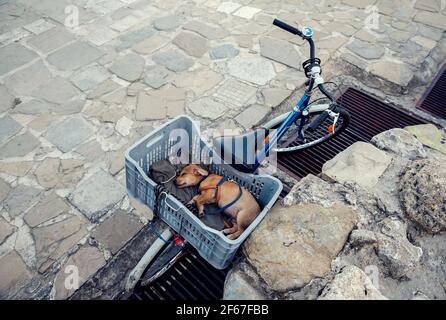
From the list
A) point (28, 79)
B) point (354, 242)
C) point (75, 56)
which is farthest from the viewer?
point (75, 56)

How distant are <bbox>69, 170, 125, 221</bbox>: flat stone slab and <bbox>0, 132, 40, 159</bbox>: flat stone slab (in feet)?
3.02

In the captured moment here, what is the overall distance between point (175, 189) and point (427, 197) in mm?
2122

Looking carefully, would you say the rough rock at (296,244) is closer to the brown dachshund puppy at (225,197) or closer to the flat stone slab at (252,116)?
the brown dachshund puppy at (225,197)

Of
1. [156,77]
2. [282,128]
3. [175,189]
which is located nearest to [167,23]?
[156,77]

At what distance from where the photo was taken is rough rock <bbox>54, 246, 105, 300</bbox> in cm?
311

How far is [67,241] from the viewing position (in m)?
3.46

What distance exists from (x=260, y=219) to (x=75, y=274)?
1980 mm

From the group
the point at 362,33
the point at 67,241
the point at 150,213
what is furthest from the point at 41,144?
the point at 362,33

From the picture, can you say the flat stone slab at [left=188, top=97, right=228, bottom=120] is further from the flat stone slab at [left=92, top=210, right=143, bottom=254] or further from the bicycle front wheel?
the flat stone slab at [left=92, top=210, right=143, bottom=254]

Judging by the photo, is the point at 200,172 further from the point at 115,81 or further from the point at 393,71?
the point at 393,71

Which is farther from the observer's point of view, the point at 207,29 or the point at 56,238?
the point at 207,29

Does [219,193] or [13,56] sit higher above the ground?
[219,193]

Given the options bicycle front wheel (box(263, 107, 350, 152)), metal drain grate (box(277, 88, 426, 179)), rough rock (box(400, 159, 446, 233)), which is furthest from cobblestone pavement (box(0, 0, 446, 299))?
rough rock (box(400, 159, 446, 233))

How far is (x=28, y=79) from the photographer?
16.5 ft
